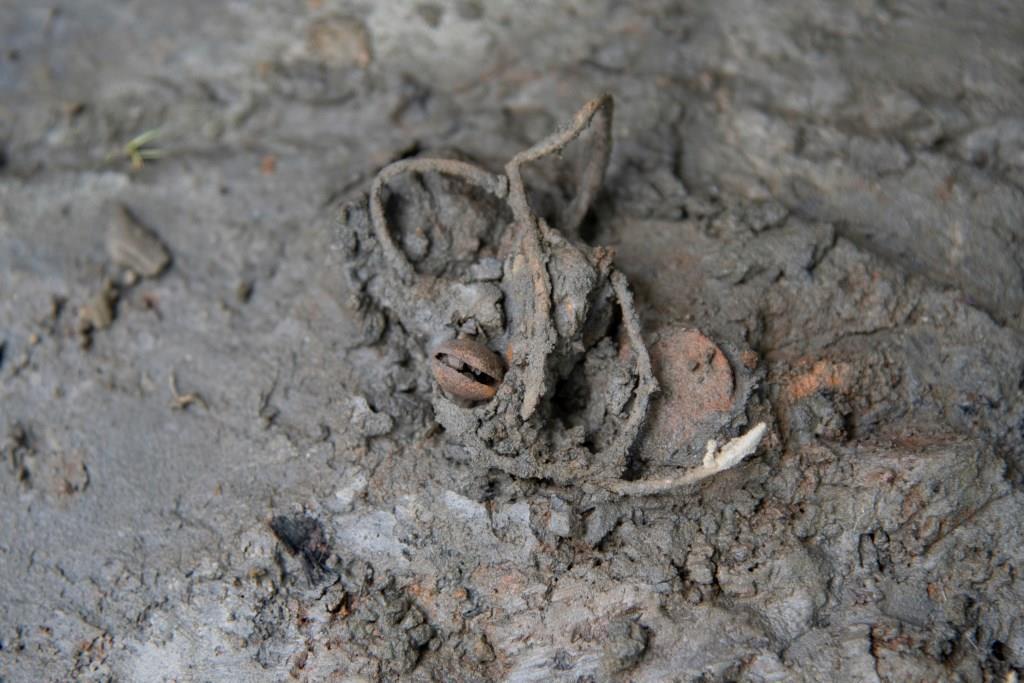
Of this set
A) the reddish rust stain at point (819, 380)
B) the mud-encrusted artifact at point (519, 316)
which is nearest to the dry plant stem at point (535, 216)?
the mud-encrusted artifact at point (519, 316)

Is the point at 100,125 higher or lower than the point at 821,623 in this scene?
higher

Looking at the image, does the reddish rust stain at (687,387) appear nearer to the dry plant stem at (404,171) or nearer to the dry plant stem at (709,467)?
the dry plant stem at (709,467)

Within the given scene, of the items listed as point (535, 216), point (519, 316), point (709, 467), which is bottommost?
point (709, 467)

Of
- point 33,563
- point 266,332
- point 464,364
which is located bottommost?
point 33,563

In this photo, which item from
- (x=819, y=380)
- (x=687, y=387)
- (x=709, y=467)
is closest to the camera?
(x=709, y=467)

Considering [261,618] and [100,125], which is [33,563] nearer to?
[261,618]

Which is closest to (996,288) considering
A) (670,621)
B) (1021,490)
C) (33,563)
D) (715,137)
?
(1021,490)

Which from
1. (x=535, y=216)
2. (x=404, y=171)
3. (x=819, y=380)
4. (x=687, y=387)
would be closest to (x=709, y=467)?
(x=687, y=387)

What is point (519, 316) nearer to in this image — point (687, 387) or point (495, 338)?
point (495, 338)
